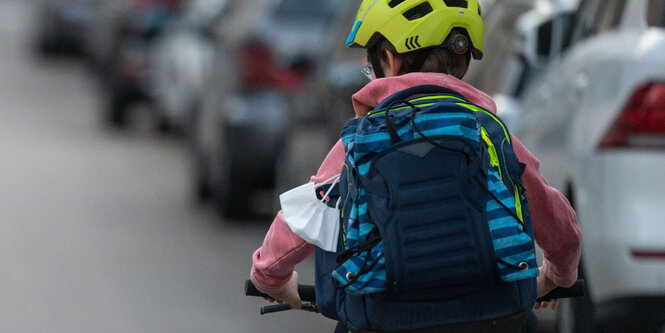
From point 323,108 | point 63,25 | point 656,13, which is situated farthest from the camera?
point 63,25

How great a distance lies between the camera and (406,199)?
259 cm

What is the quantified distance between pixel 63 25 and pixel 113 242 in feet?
43.9

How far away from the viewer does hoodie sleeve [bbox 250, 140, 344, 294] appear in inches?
112

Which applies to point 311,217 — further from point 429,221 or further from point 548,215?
point 548,215

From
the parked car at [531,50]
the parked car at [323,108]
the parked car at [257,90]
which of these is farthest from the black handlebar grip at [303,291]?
Result: the parked car at [257,90]

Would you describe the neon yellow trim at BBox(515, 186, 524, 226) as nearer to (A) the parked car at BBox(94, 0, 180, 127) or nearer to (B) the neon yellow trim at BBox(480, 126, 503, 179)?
(B) the neon yellow trim at BBox(480, 126, 503, 179)

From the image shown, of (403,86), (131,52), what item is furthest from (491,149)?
(131,52)

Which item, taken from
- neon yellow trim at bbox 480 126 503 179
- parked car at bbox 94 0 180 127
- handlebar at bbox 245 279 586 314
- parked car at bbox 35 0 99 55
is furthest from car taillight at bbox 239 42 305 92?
parked car at bbox 35 0 99 55

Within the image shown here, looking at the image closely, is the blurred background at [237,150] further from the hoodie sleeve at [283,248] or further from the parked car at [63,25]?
the parked car at [63,25]

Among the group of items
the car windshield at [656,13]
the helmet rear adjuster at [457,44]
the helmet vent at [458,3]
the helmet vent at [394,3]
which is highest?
the helmet vent at [394,3]

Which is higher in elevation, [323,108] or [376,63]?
[376,63]

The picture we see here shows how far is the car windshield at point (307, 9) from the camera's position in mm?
9771

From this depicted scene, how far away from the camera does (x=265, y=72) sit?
9.43 m

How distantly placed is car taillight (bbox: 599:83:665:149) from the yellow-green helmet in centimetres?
152
